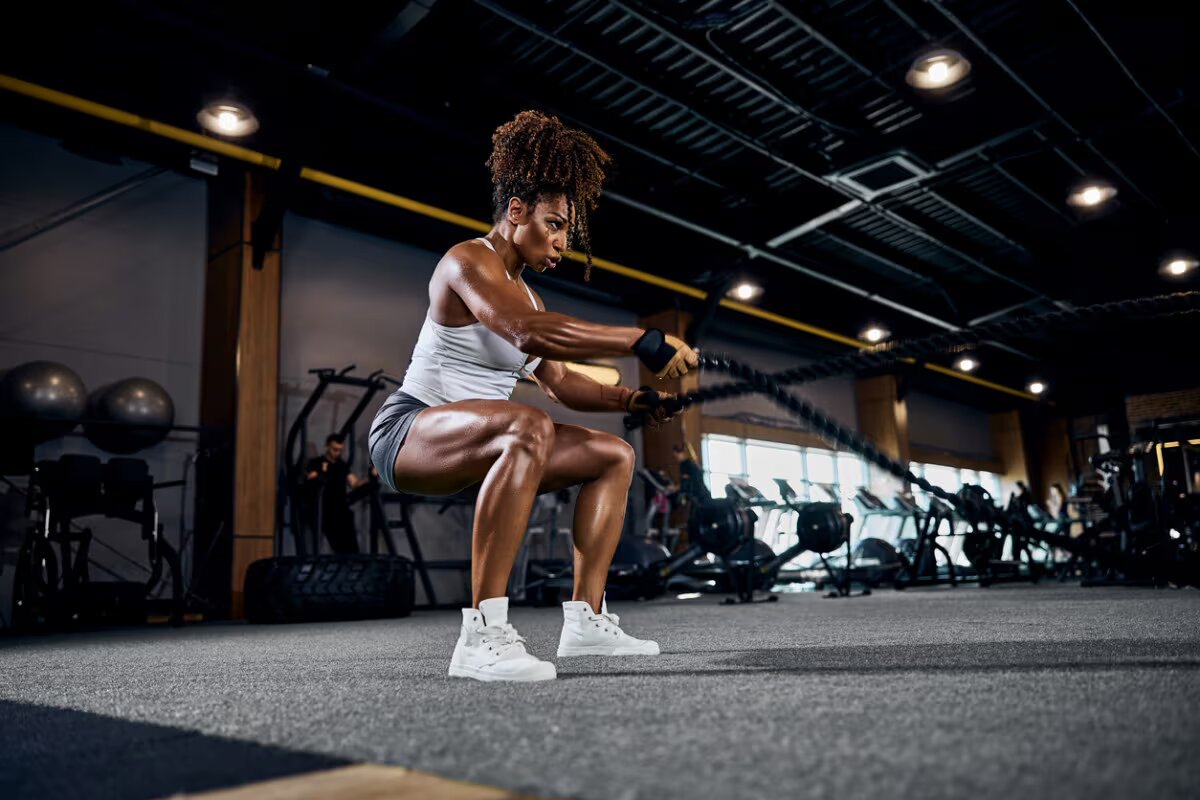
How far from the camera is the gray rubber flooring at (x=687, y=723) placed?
2.59ft

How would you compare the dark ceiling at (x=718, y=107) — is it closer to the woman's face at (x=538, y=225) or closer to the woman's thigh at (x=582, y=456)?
the woman's face at (x=538, y=225)

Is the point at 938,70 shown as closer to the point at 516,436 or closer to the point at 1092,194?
the point at 1092,194

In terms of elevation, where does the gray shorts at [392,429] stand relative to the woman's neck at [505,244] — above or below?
below

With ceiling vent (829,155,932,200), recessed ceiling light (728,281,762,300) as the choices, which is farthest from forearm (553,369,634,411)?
recessed ceiling light (728,281,762,300)

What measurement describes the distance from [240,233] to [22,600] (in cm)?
305

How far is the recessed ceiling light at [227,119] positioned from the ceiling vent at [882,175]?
468cm

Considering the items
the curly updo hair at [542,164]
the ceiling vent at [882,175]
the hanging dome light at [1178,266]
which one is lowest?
the curly updo hair at [542,164]

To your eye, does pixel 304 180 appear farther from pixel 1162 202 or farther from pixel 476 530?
pixel 1162 202

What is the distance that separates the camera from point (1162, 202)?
339 inches

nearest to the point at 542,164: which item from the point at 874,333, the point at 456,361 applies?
the point at 456,361

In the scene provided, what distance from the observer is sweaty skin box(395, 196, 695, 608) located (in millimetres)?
1793

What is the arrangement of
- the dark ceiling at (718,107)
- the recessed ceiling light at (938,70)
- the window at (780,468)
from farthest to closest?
the window at (780,468) < the recessed ceiling light at (938,70) < the dark ceiling at (718,107)

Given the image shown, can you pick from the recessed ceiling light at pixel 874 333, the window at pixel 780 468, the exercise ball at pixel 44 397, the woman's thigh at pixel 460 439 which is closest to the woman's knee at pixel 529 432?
the woman's thigh at pixel 460 439

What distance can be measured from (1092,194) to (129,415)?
850 cm
